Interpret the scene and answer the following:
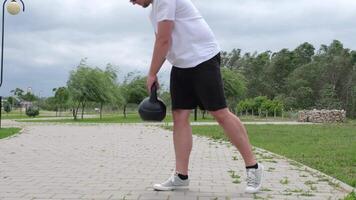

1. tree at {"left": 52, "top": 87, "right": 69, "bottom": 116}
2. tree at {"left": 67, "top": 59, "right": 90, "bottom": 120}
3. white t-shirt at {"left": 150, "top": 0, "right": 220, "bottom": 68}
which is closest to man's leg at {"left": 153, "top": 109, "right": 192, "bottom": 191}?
white t-shirt at {"left": 150, "top": 0, "right": 220, "bottom": 68}

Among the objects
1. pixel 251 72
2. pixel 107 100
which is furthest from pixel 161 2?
pixel 251 72

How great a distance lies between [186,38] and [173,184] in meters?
1.30

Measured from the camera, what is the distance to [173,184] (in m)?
4.82

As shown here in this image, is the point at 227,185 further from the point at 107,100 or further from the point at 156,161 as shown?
the point at 107,100

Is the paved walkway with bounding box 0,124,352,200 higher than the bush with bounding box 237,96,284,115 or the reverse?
the reverse

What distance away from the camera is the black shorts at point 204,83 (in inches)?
179

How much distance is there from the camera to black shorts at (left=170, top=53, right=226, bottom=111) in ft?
14.9

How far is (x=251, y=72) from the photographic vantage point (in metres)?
65.9

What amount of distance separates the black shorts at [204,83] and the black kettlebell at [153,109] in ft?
0.72

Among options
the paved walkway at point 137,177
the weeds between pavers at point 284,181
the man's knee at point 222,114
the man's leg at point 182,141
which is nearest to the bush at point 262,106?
the paved walkway at point 137,177

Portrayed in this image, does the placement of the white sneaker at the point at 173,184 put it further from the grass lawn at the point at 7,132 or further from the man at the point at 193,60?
the grass lawn at the point at 7,132

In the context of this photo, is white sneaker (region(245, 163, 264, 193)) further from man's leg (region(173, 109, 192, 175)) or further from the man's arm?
the man's arm

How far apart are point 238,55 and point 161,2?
72535mm

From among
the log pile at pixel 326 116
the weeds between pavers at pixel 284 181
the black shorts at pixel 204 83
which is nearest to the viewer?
the black shorts at pixel 204 83
